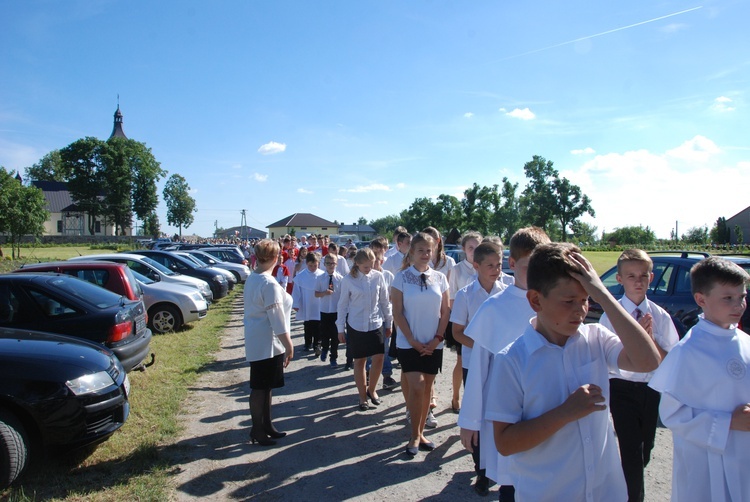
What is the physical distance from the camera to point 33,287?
18.9ft

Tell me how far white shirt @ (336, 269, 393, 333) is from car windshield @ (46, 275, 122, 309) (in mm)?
3069

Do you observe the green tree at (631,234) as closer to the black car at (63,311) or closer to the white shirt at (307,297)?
the white shirt at (307,297)

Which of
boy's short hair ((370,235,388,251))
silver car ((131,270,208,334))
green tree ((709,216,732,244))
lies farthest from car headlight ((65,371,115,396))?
green tree ((709,216,732,244))

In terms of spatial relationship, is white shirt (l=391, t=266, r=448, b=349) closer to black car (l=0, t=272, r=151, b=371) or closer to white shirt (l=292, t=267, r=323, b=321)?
black car (l=0, t=272, r=151, b=371)

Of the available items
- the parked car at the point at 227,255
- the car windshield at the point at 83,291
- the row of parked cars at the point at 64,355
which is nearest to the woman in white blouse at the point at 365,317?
the row of parked cars at the point at 64,355

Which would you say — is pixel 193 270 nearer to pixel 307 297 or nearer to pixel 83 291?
pixel 307 297

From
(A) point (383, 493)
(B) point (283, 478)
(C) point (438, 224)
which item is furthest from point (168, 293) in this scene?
(C) point (438, 224)

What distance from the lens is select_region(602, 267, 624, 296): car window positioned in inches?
303

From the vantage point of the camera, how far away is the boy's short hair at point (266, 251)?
489 cm

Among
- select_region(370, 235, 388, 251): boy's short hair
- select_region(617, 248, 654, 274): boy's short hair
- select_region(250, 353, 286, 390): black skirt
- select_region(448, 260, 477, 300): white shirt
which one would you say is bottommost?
select_region(250, 353, 286, 390): black skirt

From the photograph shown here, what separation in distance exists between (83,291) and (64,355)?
6.83ft

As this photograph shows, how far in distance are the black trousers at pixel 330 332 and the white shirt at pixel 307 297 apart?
358mm

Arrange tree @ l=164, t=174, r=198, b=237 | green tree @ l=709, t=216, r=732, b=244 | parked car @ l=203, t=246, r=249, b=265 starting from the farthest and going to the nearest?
tree @ l=164, t=174, r=198, b=237, green tree @ l=709, t=216, r=732, b=244, parked car @ l=203, t=246, r=249, b=265

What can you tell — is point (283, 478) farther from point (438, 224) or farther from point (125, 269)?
point (438, 224)
